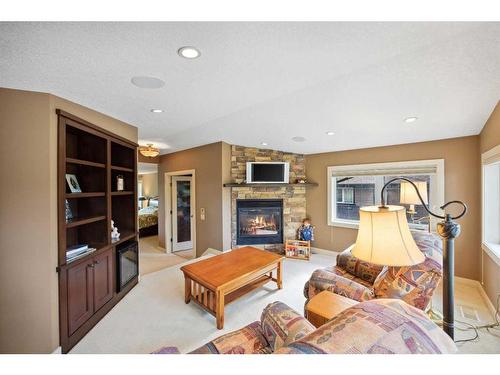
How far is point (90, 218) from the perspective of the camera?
218 cm

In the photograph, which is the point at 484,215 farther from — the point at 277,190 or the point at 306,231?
the point at 277,190

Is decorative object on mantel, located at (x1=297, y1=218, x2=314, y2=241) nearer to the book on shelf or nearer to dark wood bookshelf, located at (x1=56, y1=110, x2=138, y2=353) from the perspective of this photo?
dark wood bookshelf, located at (x1=56, y1=110, x2=138, y2=353)

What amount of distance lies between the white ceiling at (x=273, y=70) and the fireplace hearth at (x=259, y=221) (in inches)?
75.9

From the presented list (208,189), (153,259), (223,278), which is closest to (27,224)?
(223,278)

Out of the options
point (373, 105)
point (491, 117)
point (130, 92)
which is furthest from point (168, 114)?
point (491, 117)

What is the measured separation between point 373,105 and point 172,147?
3.73 meters

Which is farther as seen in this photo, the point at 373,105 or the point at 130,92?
the point at 373,105

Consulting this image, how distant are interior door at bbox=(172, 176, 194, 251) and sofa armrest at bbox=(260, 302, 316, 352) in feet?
13.3

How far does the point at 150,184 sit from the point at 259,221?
6.33 m

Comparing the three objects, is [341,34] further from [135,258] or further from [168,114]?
[135,258]

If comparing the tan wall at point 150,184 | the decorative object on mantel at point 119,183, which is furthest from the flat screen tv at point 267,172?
the tan wall at point 150,184

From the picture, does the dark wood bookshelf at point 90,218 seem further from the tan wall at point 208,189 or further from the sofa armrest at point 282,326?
the sofa armrest at point 282,326

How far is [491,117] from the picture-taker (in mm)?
2244

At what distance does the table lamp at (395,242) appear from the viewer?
0.99 metres
